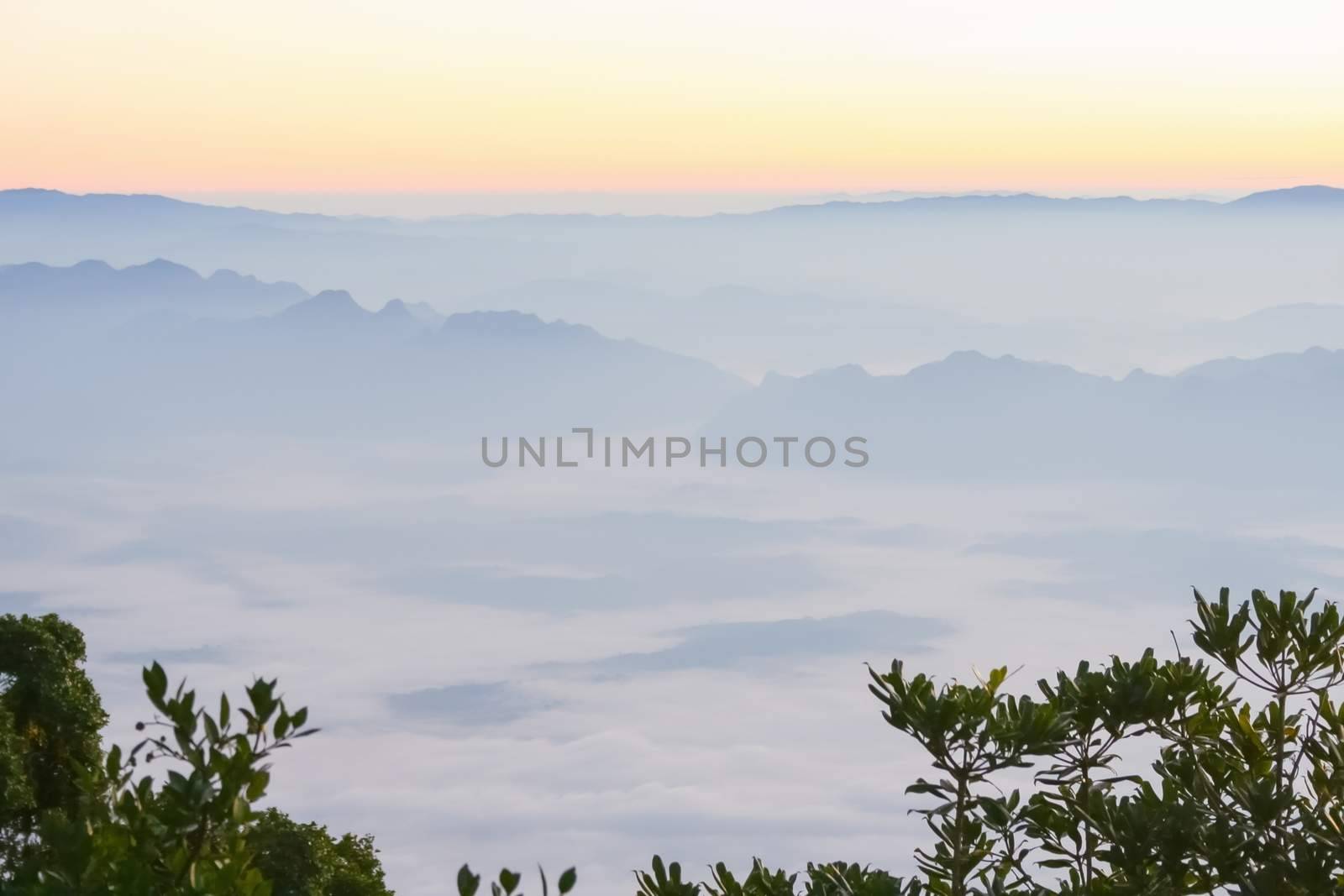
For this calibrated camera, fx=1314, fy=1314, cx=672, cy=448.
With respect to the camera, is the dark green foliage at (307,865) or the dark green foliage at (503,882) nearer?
the dark green foliage at (503,882)

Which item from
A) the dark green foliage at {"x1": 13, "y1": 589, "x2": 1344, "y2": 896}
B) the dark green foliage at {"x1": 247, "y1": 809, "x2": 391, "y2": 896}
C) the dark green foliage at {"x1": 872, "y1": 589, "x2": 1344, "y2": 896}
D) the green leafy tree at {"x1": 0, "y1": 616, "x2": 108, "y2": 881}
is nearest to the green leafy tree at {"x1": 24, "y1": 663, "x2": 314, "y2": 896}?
the dark green foliage at {"x1": 13, "y1": 589, "x2": 1344, "y2": 896}

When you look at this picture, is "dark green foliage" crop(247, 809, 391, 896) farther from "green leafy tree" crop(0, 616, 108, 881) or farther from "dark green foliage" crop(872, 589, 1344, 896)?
"dark green foliage" crop(872, 589, 1344, 896)

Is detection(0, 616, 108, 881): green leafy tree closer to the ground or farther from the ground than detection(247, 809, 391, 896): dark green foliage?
farther from the ground

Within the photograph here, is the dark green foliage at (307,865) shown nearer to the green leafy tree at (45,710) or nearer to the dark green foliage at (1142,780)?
the green leafy tree at (45,710)

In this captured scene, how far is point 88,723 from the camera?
10.1 m

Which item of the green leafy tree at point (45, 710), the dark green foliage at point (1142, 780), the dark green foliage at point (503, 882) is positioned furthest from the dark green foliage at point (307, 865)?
the dark green foliage at point (503, 882)

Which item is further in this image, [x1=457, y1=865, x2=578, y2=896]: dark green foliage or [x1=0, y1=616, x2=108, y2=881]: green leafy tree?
[x1=0, y1=616, x2=108, y2=881]: green leafy tree

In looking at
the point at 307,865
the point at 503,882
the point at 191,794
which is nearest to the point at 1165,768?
the point at 503,882

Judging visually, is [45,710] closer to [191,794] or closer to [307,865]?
[307,865]

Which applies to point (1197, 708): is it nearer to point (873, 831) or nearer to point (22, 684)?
point (22, 684)

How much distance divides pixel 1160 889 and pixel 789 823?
191 meters

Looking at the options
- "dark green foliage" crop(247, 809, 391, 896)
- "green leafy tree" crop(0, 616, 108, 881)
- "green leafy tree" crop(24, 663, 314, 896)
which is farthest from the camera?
"green leafy tree" crop(0, 616, 108, 881)

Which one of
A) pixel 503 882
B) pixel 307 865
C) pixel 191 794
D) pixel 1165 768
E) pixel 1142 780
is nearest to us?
pixel 503 882

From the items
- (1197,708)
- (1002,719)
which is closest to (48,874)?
(1002,719)
